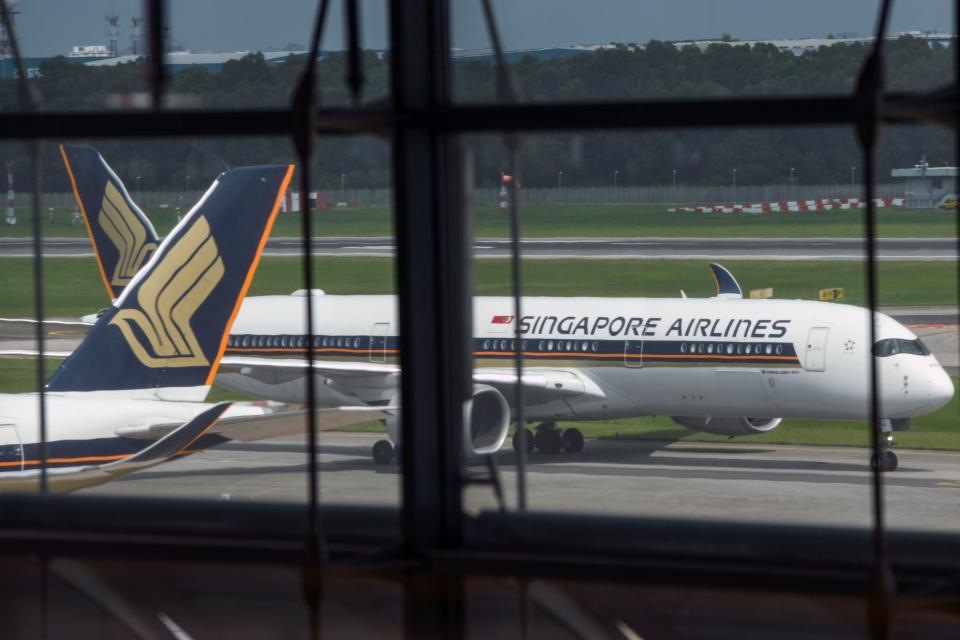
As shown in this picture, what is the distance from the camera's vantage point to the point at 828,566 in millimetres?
3336

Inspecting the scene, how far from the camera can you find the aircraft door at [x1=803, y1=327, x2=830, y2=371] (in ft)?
64.2

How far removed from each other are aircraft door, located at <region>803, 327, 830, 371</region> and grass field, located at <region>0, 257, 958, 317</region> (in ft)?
16.5

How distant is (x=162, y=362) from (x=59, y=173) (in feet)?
14.5

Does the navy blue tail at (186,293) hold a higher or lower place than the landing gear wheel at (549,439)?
higher

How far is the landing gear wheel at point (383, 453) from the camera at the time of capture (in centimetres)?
2061

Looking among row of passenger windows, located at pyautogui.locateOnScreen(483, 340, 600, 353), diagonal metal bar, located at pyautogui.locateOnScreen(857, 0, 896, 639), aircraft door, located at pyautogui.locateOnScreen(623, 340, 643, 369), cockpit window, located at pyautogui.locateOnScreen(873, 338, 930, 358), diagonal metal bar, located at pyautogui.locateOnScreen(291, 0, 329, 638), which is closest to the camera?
diagonal metal bar, located at pyautogui.locateOnScreen(857, 0, 896, 639)

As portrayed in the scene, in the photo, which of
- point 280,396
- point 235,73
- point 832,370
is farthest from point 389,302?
point 235,73

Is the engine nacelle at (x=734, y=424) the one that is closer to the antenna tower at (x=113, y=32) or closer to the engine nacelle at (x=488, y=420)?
the engine nacelle at (x=488, y=420)

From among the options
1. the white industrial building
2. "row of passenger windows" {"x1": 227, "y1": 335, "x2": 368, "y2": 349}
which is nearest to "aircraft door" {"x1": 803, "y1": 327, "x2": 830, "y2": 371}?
Result: "row of passenger windows" {"x1": 227, "y1": 335, "x2": 368, "y2": 349}

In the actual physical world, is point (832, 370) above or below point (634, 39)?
below

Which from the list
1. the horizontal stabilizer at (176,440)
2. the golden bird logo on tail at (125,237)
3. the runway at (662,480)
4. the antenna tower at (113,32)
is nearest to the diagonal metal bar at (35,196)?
the antenna tower at (113,32)

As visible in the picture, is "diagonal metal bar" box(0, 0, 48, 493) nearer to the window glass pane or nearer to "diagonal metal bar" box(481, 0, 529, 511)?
"diagonal metal bar" box(481, 0, 529, 511)

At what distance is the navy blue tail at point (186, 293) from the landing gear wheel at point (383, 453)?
20.0 ft

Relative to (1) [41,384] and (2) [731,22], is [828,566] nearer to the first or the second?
(2) [731,22]
